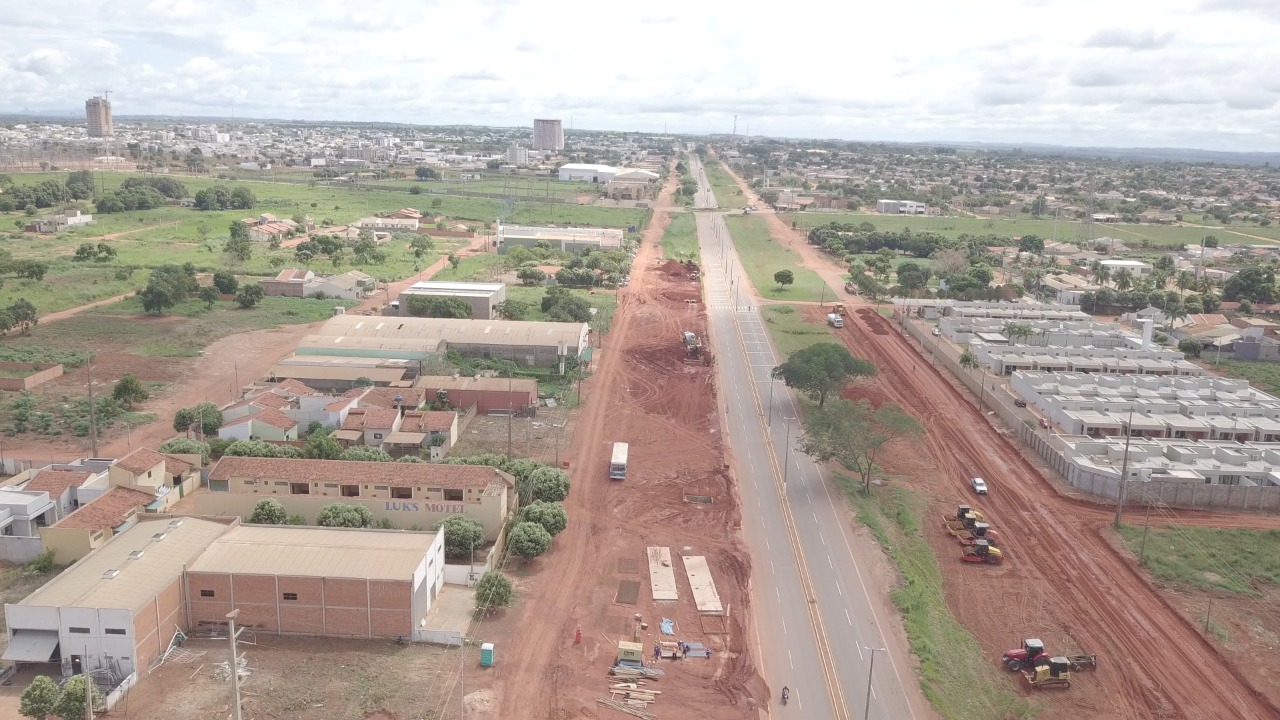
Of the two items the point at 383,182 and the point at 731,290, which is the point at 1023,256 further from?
the point at 383,182

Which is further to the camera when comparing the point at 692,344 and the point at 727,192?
the point at 727,192

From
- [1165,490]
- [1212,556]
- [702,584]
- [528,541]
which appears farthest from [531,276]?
[1212,556]

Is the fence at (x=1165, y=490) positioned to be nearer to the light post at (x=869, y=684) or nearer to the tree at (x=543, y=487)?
the light post at (x=869, y=684)

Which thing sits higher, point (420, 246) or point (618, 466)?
point (420, 246)

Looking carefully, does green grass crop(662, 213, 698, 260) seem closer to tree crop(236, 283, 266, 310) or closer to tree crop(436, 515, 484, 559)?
tree crop(236, 283, 266, 310)

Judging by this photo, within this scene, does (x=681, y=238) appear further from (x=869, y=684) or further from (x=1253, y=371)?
(x=869, y=684)

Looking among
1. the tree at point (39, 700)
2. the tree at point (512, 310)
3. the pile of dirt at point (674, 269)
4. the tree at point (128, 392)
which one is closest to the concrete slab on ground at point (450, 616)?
the tree at point (39, 700)

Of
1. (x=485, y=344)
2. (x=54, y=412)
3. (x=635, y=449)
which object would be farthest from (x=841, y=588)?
(x=54, y=412)
